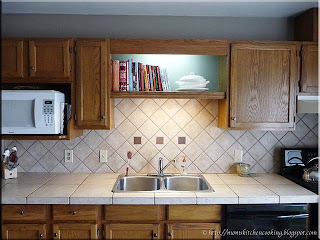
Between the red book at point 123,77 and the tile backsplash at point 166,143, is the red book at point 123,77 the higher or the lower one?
the higher one

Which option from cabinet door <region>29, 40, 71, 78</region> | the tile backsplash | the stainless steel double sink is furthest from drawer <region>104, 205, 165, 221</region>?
cabinet door <region>29, 40, 71, 78</region>

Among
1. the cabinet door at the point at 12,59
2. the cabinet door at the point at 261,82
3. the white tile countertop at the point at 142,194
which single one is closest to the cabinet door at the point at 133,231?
the white tile countertop at the point at 142,194

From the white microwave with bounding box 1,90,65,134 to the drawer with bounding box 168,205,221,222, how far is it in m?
1.05

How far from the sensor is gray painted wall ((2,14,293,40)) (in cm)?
263

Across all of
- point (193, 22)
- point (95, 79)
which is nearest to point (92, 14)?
point (95, 79)

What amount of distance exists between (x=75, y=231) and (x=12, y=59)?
1399mm

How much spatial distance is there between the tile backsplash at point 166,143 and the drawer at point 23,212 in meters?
0.63

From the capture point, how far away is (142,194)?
6.84 feet

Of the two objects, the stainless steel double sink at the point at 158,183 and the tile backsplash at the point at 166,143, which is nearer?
the stainless steel double sink at the point at 158,183

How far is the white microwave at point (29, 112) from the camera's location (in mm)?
2154

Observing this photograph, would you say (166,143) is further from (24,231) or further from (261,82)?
(24,231)

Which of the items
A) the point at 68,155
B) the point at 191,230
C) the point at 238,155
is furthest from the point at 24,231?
the point at 238,155

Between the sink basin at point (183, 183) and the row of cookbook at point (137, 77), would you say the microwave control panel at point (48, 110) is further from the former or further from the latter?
the sink basin at point (183, 183)

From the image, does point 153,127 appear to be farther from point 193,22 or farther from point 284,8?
point 284,8
